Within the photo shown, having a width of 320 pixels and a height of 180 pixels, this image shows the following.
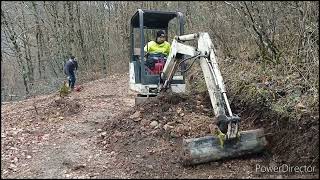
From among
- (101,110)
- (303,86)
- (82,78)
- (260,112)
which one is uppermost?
(303,86)

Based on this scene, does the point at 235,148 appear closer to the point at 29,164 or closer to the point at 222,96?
the point at 222,96

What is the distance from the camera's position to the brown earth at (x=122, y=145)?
5.71 metres

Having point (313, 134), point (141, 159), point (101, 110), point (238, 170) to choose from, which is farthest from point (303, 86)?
point (101, 110)

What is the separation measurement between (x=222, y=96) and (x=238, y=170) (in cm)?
111

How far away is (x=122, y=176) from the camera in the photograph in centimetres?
569

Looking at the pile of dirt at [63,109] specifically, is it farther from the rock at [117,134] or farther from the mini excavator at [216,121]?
the mini excavator at [216,121]

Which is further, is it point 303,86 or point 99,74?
point 99,74

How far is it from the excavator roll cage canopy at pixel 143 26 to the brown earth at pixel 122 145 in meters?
0.75

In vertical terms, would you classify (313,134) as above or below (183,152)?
above

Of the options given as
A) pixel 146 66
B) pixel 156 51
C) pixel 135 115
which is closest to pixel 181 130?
pixel 135 115

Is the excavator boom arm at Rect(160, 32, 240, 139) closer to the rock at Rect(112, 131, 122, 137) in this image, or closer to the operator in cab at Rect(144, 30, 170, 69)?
the operator in cab at Rect(144, 30, 170, 69)

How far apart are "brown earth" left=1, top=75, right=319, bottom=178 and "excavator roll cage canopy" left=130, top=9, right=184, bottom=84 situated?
75cm

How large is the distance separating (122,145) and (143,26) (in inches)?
119

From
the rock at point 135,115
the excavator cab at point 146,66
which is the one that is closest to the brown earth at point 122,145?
the rock at point 135,115
